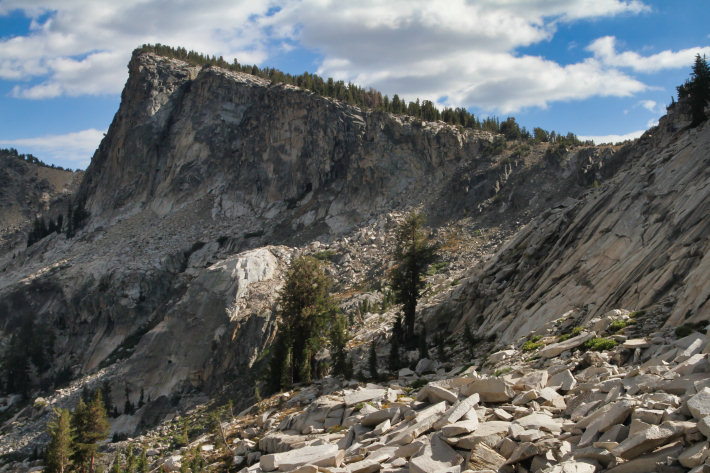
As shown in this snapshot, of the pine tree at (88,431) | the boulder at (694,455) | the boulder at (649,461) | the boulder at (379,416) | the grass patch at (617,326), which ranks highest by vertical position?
the grass patch at (617,326)

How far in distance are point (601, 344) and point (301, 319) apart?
78.3 feet

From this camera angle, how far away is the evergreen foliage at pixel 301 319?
122 feet

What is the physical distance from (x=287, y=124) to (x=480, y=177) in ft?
135

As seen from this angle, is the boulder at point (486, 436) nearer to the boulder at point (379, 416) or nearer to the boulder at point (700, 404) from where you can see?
the boulder at point (700, 404)

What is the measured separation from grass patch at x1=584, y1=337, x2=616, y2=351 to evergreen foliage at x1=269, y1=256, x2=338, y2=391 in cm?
2219

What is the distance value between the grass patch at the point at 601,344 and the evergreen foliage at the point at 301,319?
22194mm

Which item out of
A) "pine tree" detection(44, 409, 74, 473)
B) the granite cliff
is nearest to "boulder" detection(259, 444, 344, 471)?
the granite cliff

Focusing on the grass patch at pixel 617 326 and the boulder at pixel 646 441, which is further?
the grass patch at pixel 617 326

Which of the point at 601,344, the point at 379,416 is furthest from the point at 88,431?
the point at 601,344

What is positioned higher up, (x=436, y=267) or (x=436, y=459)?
(x=436, y=267)

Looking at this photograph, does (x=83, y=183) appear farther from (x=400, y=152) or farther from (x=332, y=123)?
(x=400, y=152)

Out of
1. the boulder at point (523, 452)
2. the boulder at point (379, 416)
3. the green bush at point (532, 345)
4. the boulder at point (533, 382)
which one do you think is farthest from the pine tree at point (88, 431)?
the boulder at point (523, 452)

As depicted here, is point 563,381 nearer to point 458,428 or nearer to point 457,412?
point 457,412

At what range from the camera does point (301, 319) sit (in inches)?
1501
